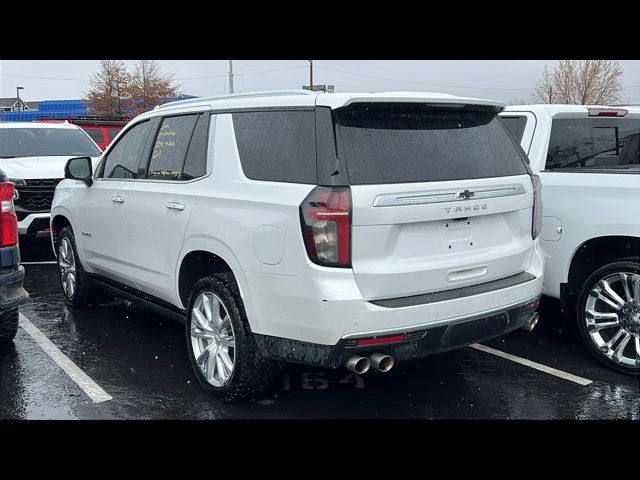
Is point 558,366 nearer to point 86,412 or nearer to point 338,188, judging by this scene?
point 338,188

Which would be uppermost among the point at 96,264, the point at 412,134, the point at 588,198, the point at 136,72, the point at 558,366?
the point at 136,72

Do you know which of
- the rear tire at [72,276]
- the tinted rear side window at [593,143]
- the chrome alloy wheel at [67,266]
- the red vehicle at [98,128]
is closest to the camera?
the tinted rear side window at [593,143]

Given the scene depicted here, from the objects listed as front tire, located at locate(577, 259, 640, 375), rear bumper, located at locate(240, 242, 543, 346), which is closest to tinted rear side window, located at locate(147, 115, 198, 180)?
rear bumper, located at locate(240, 242, 543, 346)

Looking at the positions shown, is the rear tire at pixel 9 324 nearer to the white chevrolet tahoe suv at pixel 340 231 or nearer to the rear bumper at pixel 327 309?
the white chevrolet tahoe suv at pixel 340 231

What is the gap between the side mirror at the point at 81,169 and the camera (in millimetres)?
5699

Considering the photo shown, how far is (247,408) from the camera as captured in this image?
13.4ft

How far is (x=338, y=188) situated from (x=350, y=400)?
5.03 ft

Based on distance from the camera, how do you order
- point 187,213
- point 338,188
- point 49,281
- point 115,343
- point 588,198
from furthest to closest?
point 49,281 < point 115,343 < point 588,198 < point 187,213 < point 338,188

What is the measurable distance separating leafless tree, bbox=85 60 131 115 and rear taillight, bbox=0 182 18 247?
45.2m

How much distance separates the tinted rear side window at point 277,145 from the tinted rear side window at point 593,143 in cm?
243

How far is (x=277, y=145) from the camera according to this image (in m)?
3.81

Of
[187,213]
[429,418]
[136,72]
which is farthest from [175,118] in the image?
[136,72]

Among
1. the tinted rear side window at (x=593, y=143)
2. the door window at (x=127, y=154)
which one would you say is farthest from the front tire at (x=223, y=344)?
the tinted rear side window at (x=593, y=143)

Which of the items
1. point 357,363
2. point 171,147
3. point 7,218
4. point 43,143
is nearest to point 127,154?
point 171,147
